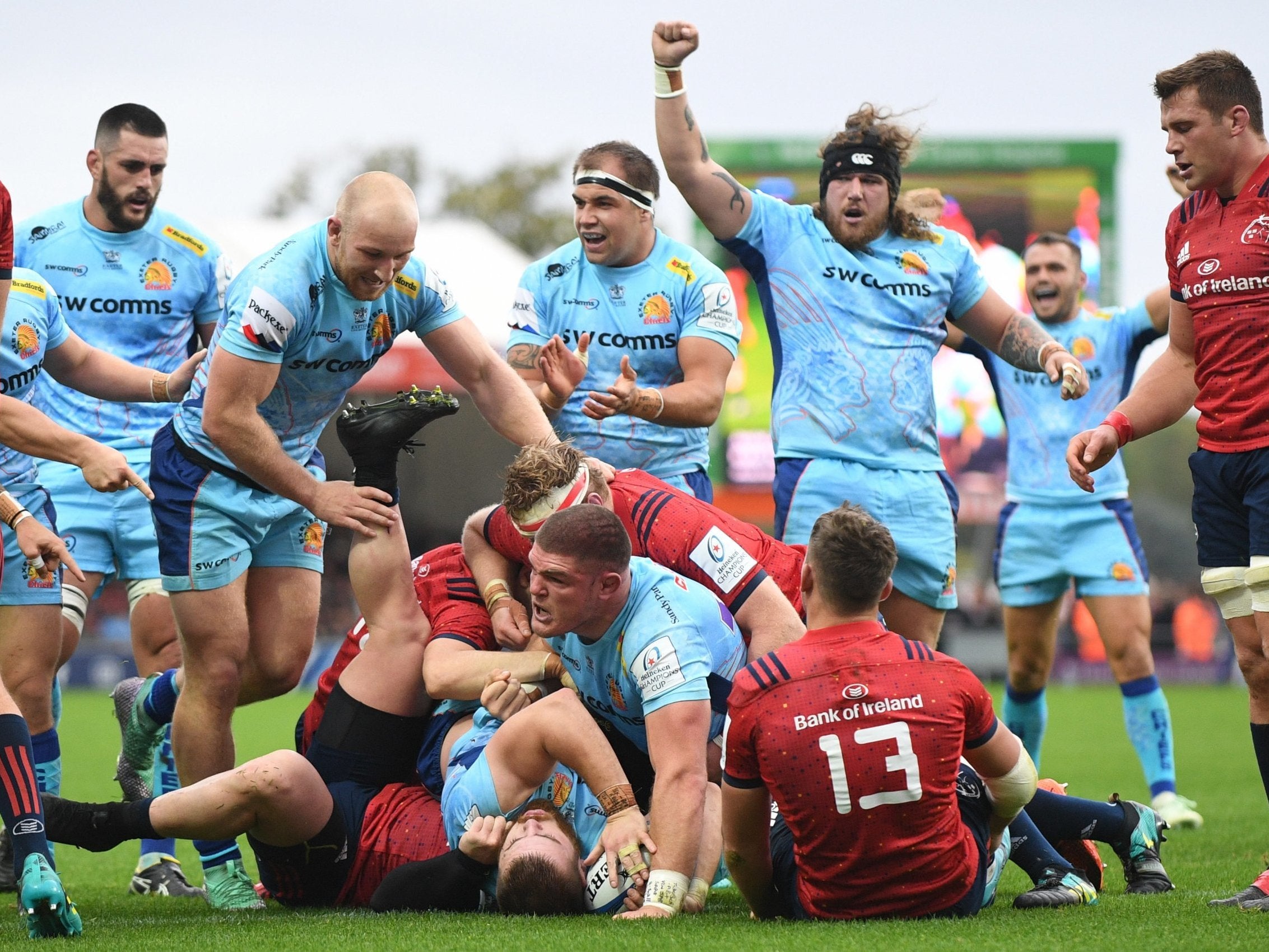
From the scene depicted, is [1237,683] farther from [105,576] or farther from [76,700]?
[105,576]

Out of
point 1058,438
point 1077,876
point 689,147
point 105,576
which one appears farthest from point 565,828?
point 1058,438

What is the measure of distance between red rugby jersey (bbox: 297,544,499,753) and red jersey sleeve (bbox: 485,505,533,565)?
0.15 m

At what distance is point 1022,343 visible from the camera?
6.24m

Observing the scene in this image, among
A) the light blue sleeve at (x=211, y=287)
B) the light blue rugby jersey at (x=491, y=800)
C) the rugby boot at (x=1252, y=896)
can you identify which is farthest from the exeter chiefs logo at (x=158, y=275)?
the rugby boot at (x=1252, y=896)

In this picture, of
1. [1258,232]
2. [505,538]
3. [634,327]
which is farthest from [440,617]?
[1258,232]

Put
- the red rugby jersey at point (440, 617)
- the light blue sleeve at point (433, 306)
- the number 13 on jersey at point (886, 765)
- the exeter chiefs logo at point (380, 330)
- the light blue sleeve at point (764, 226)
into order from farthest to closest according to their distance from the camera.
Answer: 1. the light blue sleeve at point (764, 226)
2. the light blue sleeve at point (433, 306)
3. the exeter chiefs logo at point (380, 330)
4. the red rugby jersey at point (440, 617)
5. the number 13 on jersey at point (886, 765)

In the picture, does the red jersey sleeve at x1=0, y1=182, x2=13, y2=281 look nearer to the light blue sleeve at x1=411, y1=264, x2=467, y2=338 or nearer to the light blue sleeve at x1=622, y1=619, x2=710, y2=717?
the light blue sleeve at x1=411, y1=264, x2=467, y2=338

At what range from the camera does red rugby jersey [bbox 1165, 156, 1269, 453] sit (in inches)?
181

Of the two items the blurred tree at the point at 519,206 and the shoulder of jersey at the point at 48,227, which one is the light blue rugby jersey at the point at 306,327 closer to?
the shoulder of jersey at the point at 48,227

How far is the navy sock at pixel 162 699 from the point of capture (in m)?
5.83

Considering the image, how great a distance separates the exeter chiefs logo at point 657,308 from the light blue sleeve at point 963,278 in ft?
3.94

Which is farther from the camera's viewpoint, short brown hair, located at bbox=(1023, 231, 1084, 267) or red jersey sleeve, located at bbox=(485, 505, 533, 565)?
short brown hair, located at bbox=(1023, 231, 1084, 267)

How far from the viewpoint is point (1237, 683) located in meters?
23.5

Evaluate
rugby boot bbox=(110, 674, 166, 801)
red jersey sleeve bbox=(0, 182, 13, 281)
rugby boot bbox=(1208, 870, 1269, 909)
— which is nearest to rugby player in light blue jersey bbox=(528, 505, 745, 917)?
rugby boot bbox=(1208, 870, 1269, 909)
